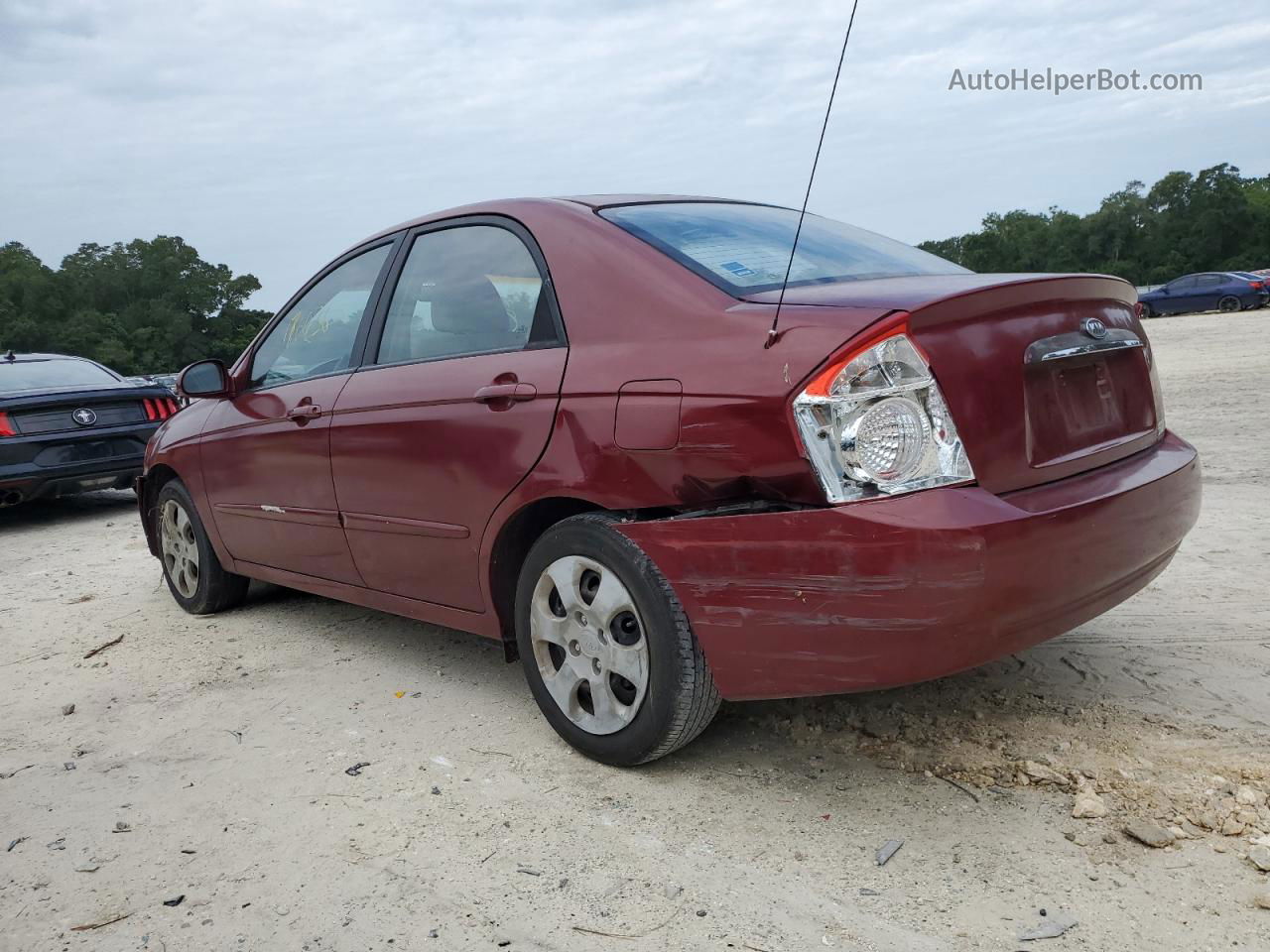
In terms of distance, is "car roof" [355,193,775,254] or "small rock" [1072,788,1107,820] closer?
"small rock" [1072,788,1107,820]

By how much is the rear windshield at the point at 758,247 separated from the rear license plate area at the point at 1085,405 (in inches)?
23.0

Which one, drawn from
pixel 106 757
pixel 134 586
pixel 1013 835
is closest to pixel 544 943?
→ pixel 1013 835

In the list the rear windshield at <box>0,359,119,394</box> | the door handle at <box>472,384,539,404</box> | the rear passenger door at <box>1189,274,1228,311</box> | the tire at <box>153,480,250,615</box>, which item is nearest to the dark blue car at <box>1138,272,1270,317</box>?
the rear passenger door at <box>1189,274,1228,311</box>

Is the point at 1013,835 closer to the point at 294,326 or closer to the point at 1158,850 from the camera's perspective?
the point at 1158,850

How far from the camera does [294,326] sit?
15.0 feet

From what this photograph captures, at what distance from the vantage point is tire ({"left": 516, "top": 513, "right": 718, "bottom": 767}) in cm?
278

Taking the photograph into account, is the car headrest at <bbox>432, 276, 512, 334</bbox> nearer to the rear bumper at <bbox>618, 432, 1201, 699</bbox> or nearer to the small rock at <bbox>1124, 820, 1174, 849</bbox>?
the rear bumper at <bbox>618, 432, 1201, 699</bbox>

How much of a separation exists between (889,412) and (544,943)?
136 cm

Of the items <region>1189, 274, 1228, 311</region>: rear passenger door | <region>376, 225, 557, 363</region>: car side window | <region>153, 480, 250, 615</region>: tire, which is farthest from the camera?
<region>1189, 274, 1228, 311</region>: rear passenger door

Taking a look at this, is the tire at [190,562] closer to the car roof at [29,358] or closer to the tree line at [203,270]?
the car roof at [29,358]

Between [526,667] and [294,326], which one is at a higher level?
Result: [294,326]

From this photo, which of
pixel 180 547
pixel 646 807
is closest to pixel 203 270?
pixel 180 547

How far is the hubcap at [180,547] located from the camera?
5273 mm

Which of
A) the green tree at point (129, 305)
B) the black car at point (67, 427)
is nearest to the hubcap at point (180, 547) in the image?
the black car at point (67, 427)
